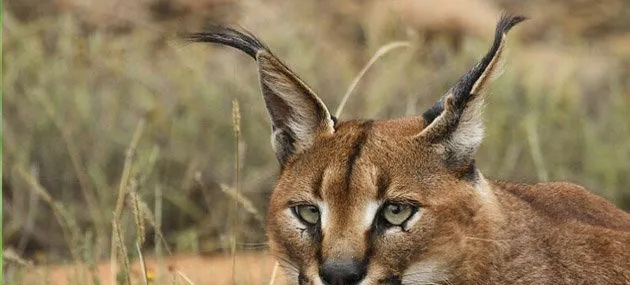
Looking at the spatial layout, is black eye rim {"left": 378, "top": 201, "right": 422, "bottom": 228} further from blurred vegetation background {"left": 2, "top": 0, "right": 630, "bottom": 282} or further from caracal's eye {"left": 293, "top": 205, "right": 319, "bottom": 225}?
blurred vegetation background {"left": 2, "top": 0, "right": 630, "bottom": 282}

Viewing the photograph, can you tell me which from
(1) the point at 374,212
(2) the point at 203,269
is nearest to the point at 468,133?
(1) the point at 374,212

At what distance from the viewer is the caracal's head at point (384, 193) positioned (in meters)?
4.63

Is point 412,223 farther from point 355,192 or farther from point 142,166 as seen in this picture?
point 142,166

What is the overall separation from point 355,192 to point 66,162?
5.19m

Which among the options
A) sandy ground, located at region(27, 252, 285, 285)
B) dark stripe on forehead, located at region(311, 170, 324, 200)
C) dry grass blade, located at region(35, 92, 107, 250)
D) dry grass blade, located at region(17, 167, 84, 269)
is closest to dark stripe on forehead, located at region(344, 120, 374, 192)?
dark stripe on forehead, located at region(311, 170, 324, 200)

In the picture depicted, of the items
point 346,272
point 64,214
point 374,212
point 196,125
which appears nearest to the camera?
point 346,272

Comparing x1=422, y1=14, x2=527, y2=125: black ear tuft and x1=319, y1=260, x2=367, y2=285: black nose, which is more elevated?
x1=422, y1=14, x2=527, y2=125: black ear tuft

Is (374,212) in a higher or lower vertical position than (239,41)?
lower

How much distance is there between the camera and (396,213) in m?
4.68

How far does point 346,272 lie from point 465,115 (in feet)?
2.24

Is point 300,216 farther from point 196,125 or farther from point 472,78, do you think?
point 196,125

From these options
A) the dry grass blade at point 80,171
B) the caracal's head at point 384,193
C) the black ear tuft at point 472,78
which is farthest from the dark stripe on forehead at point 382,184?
the dry grass blade at point 80,171

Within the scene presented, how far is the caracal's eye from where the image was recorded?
480cm

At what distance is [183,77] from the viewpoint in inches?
400
